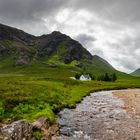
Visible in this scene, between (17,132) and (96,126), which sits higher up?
(17,132)

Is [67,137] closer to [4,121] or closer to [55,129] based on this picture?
[55,129]

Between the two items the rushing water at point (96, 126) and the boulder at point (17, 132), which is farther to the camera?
the rushing water at point (96, 126)

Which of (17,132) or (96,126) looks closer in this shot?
(17,132)

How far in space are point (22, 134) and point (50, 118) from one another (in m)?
11.6

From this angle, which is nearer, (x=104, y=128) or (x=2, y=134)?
(x=2, y=134)

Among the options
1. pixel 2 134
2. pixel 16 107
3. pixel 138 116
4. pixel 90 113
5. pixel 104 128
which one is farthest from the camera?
pixel 90 113

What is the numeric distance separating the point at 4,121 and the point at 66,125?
8.49 metres

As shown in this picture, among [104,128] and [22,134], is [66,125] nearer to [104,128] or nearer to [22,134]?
[104,128]

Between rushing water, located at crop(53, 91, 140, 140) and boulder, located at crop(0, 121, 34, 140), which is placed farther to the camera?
rushing water, located at crop(53, 91, 140, 140)

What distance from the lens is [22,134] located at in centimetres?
2744

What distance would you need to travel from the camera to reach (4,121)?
3397 centimetres

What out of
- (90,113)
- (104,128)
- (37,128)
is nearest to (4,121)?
(37,128)

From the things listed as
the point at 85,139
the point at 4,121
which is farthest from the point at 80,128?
the point at 4,121

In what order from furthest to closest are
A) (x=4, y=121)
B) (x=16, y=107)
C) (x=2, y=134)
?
(x=16, y=107)
(x=4, y=121)
(x=2, y=134)
